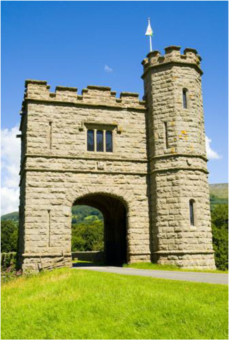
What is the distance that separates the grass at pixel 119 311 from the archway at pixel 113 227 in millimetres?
11856

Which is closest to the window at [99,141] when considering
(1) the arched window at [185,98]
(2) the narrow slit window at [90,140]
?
(2) the narrow slit window at [90,140]

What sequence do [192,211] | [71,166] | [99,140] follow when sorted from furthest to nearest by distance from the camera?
1. [99,140]
2. [71,166]
3. [192,211]

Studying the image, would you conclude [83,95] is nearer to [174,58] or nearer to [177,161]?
[174,58]

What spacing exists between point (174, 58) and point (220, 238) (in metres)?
27.9

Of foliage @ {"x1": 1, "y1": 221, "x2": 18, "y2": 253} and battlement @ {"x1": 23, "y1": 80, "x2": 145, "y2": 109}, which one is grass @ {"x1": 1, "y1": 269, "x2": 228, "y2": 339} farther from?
foliage @ {"x1": 1, "y1": 221, "x2": 18, "y2": 253}

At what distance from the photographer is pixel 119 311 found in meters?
8.57

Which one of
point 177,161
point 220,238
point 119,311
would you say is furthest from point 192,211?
point 220,238

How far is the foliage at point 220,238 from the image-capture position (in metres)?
39.1

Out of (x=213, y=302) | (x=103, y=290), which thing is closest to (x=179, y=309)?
(x=213, y=302)

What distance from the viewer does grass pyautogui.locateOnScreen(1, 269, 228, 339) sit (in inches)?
301

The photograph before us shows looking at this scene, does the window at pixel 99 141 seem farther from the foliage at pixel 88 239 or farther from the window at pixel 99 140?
the foliage at pixel 88 239

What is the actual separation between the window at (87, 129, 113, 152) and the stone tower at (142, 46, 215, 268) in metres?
2.14

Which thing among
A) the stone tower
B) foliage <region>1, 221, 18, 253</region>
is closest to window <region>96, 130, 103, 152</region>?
the stone tower

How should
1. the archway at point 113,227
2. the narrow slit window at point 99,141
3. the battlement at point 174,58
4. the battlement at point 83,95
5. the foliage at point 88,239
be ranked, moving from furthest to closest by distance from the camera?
the foliage at point 88,239
the archway at point 113,227
the battlement at point 174,58
the narrow slit window at point 99,141
the battlement at point 83,95
